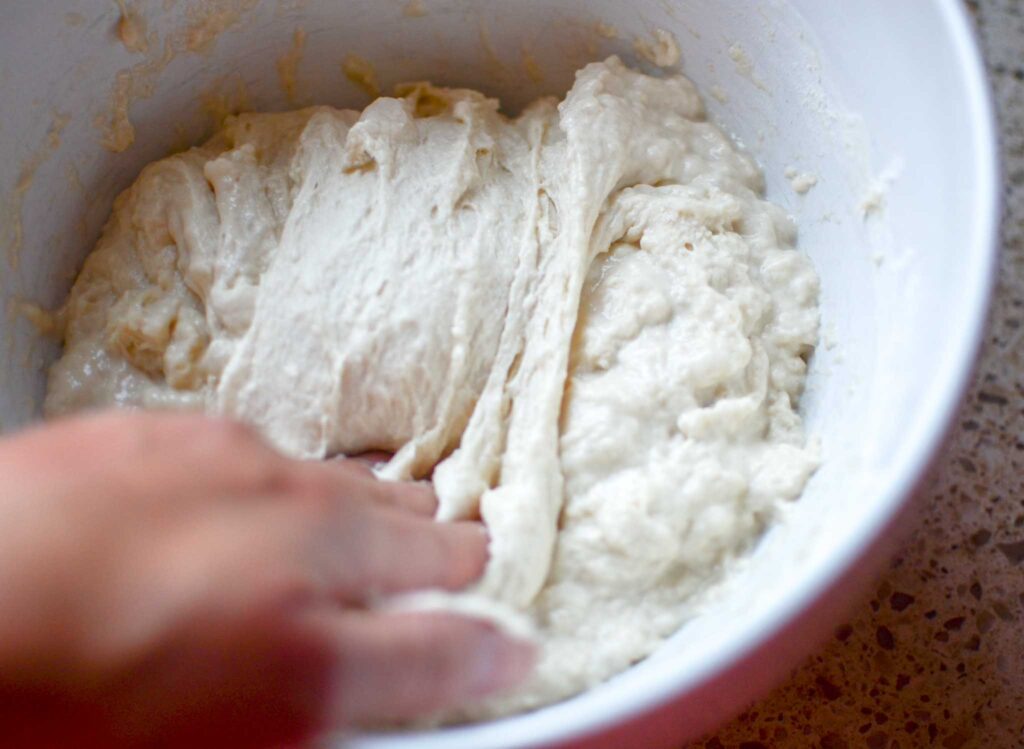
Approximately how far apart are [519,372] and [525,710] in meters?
0.34

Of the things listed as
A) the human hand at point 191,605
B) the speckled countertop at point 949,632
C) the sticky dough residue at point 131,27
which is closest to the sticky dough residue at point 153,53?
the sticky dough residue at point 131,27

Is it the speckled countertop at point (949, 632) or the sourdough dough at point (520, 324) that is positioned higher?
the sourdough dough at point (520, 324)

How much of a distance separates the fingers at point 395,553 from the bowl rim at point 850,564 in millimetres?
109

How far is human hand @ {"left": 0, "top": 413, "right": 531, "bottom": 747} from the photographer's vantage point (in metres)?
0.57

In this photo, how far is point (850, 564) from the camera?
0.66 m

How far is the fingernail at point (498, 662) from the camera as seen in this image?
0.69 m

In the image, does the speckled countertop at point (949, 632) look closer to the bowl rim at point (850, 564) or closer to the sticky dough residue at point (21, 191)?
the bowl rim at point (850, 564)

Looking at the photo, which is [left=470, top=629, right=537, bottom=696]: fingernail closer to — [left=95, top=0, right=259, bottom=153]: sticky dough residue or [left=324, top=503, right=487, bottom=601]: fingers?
[left=324, top=503, right=487, bottom=601]: fingers

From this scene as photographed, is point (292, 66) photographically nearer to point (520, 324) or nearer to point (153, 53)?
point (153, 53)

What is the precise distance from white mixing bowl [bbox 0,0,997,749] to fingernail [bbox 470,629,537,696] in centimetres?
4

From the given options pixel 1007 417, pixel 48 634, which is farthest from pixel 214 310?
pixel 1007 417

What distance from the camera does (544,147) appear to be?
1.09 metres

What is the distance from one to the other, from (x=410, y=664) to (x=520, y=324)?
0.43 metres

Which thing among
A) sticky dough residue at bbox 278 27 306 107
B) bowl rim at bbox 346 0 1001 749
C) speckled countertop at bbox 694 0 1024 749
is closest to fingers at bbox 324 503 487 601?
bowl rim at bbox 346 0 1001 749
